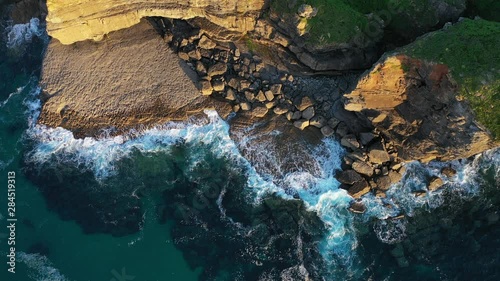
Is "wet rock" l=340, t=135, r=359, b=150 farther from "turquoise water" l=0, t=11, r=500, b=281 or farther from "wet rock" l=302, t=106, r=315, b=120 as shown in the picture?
"wet rock" l=302, t=106, r=315, b=120

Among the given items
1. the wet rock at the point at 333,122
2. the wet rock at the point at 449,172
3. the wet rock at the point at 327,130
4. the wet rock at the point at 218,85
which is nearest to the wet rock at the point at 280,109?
the wet rock at the point at 327,130

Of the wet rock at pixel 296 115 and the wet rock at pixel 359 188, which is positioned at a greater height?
the wet rock at pixel 296 115

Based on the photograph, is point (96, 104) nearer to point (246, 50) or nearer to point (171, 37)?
point (171, 37)

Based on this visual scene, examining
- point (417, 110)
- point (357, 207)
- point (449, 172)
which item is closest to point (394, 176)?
point (357, 207)

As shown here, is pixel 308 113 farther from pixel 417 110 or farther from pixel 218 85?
pixel 417 110

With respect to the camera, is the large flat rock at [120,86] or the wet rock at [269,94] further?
the large flat rock at [120,86]

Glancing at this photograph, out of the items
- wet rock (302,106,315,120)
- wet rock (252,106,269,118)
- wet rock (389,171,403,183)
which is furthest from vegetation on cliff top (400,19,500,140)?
wet rock (252,106,269,118)

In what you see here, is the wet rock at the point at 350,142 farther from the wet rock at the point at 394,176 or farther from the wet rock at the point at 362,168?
the wet rock at the point at 394,176
